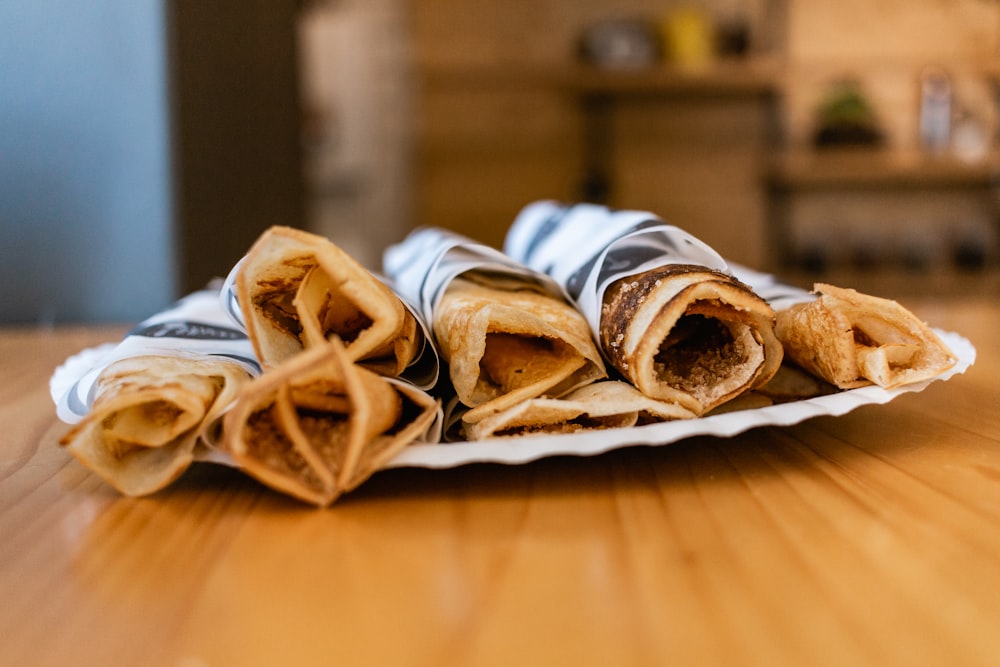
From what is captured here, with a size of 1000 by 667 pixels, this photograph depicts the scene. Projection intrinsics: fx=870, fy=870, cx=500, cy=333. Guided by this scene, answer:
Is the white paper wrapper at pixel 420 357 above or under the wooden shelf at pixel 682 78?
under

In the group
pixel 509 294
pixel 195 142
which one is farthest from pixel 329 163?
pixel 509 294

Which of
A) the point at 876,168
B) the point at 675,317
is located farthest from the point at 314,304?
the point at 876,168

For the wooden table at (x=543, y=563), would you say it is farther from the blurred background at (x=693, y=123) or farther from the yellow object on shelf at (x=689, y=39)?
the yellow object on shelf at (x=689, y=39)

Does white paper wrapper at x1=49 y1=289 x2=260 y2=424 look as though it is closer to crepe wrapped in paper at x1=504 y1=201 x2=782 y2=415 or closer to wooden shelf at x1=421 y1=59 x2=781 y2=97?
crepe wrapped in paper at x1=504 y1=201 x2=782 y2=415

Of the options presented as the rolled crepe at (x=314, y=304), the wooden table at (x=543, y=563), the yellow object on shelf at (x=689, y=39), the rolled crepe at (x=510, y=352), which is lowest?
the wooden table at (x=543, y=563)

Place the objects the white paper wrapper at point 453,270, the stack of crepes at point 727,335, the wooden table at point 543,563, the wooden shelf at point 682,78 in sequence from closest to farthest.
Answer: the wooden table at point 543,563, the stack of crepes at point 727,335, the white paper wrapper at point 453,270, the wooden shelf at point 682,78

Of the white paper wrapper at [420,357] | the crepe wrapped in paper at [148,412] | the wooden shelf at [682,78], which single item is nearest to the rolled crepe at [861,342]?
the white paper wrapper at [420,357]
